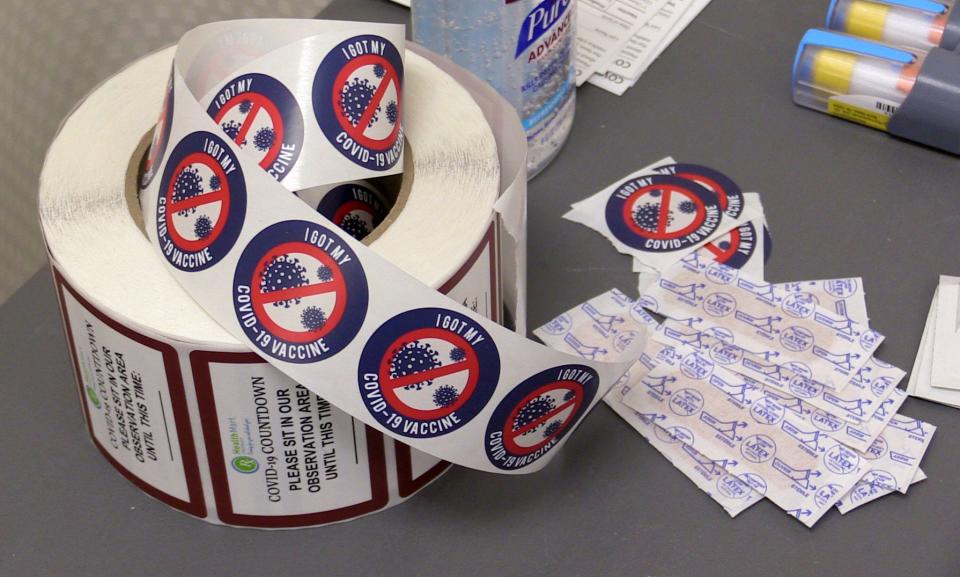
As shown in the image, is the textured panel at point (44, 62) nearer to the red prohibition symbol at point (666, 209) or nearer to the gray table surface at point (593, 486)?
the gray table surface at point (593, 486)

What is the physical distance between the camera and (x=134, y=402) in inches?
25.0

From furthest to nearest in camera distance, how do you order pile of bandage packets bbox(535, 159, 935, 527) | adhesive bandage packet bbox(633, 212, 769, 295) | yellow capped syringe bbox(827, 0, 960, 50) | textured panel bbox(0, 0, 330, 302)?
textured panel bbox(0, 0, 330, 302) < yellow capped syringe bbox(827, 0, 960, 50) < adhesive bandage packet bbox(633, 212, 769, 295) < pile of bandage packets bbox(535, 159, 935, 527)

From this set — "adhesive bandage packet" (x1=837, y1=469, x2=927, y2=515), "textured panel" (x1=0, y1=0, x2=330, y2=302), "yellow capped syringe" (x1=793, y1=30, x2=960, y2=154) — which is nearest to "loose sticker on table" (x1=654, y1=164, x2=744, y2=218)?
"yellow capped syringe" (x1=793, y1=30, x2=960, y2=154)

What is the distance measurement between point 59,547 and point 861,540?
42 cm

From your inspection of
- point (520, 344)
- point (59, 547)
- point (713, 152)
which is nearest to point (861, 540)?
point (520, 344)

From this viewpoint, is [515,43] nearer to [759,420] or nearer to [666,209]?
[666,209]

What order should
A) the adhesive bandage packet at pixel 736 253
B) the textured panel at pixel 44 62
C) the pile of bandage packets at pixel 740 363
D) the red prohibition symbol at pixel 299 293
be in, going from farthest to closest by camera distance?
the textured panel at pixel 44 62 → the adhesive bandage packet at pixel 736 253 → the pile of bandage packets at pixel 740 363 → the red prohibition symbol at pixel 299 293

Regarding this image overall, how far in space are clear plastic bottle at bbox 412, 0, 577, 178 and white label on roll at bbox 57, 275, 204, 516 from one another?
28 cm

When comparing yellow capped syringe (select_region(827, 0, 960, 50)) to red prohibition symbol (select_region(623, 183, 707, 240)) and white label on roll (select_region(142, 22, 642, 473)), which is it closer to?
red prohibition symbol (select_region(623, 183, 707, 240))

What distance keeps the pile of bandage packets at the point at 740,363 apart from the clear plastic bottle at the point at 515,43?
7cm

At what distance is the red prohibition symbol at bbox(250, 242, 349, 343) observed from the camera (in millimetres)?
573

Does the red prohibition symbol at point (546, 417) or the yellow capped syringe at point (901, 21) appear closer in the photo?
the red prohibition symbol at point (546, 417)

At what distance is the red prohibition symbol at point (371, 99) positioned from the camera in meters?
0.63

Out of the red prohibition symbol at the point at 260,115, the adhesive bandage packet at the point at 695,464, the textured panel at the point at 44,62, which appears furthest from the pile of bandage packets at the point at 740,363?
the textured panel at the point at 44,62
